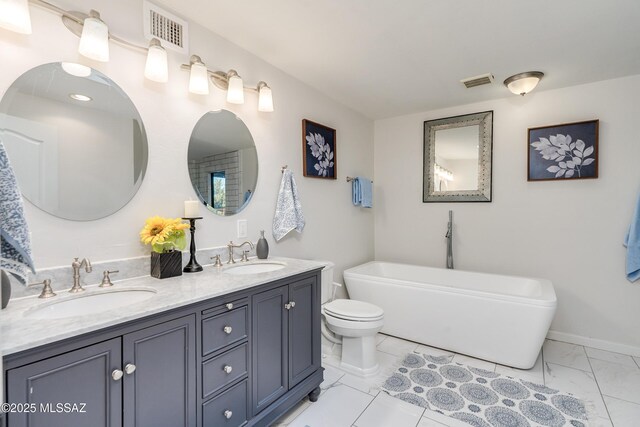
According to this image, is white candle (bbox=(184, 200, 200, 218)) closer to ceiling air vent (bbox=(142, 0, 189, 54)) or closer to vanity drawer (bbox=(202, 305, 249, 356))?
vanity drawer (bbox=(202, 305, 249, 356))

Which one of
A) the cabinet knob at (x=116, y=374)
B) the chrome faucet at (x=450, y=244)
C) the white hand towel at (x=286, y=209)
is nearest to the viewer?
the cabinet knob at (x=116, y=374)

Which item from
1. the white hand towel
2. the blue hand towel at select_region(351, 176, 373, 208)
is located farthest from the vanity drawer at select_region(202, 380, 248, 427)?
the blue hand towel at select_region(351, 176, 373, 208)

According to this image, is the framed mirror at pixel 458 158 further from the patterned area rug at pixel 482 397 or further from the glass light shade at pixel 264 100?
the glass light shade at pixel 264 100

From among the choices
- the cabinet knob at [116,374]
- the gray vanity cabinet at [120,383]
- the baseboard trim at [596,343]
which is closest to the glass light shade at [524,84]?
the baseboard trim at [596,343]

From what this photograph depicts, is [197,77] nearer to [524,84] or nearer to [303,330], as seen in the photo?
[303,330]

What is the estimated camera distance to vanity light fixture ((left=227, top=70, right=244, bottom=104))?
6.51ft

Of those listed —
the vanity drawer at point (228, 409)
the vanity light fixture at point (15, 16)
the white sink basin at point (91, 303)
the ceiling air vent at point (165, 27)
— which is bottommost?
the vanity drawer at point (228, 409)

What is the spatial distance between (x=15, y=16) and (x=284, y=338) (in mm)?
1823

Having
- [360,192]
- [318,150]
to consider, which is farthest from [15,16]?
[360,192]

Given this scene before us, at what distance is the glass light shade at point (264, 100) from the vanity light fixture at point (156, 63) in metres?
0.71

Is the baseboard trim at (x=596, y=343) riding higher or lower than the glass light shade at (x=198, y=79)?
lower

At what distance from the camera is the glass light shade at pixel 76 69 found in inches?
53.8

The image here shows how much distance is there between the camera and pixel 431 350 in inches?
106

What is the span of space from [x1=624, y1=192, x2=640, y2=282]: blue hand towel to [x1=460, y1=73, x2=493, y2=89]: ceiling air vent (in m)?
1.59
